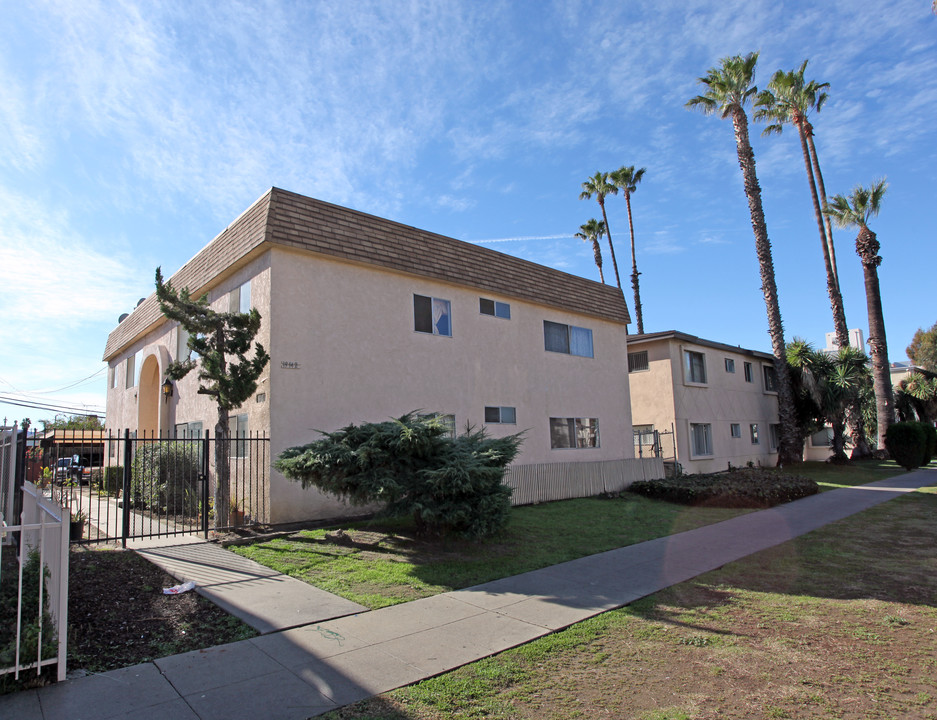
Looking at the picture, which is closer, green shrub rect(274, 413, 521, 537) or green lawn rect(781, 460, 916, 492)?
green shrub rect(274, 413, 521, 537)

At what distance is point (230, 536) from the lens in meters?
9.86

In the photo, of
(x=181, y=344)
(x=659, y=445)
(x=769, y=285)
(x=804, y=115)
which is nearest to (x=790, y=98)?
(x=804, y=115)

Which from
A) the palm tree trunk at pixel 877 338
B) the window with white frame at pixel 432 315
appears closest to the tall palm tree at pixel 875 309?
the palm tree trunk at pixel 877 338

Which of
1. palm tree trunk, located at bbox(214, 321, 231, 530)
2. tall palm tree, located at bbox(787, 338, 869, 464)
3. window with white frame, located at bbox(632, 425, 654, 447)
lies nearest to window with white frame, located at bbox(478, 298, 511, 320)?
palm tree trunk, located at bbox(214, 321, 231, 530)

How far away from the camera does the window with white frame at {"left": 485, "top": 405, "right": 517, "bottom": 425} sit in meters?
15.1

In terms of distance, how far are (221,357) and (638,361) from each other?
679 inches

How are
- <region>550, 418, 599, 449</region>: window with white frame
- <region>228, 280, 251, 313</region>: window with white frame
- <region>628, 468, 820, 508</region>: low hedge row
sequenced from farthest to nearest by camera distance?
<region>550, 418, 599, 449</region>: window with white frame, <region>628, 468, 820, 508</region>: low hedge row, <region>228, 280, 251, 313</region>: window with white frame

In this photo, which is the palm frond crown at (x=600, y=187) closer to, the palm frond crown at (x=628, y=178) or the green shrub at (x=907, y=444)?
the palm frond crown at (x=628, y=178)

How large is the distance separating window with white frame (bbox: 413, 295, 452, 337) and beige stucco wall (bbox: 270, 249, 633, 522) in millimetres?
159

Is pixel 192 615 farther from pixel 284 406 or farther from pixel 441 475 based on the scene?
pixel 284 406

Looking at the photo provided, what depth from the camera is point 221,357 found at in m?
10.3

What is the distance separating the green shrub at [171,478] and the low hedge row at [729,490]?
11.7 m

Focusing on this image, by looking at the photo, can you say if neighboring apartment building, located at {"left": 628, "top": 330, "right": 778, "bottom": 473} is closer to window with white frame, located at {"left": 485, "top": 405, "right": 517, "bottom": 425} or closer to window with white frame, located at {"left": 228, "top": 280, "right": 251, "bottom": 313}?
window with white frame, located at {"left": 485, "top": 405, "right": 517, "bottom": 425}

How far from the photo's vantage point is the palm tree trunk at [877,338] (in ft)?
89.6
